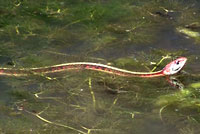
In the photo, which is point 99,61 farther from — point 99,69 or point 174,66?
point 174,66

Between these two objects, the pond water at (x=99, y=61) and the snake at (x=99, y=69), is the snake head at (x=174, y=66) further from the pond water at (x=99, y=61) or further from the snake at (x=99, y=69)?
the pond water at (x=99, y=61)

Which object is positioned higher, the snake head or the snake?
the snake head

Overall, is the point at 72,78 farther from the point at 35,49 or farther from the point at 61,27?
the point at 61,27

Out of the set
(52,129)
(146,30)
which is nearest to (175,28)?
(146,30)

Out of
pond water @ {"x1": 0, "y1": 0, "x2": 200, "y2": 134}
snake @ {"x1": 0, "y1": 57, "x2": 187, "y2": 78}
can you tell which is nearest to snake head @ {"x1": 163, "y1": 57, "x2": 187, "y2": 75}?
snake @ {"x1": 0, "y1": 57, "x2": 187, "y2": 78}

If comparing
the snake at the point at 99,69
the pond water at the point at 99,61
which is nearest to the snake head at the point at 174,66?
the snake at the point at 99,69

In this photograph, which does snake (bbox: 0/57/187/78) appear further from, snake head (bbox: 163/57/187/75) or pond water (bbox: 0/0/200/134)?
pond water (bbox: 0/0/200/134)

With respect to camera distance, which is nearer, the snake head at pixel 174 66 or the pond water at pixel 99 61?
the pond water at pixel 99 61

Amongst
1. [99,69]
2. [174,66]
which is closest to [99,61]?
[99,69]
